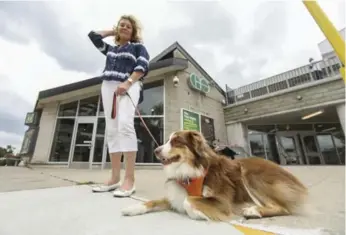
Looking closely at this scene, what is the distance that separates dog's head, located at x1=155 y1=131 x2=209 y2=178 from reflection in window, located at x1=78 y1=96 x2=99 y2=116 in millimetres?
6871

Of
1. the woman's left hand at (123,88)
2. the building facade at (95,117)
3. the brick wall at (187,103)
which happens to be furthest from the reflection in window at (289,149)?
the woman's left hand at (123,88)

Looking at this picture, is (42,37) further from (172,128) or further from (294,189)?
(294,189)

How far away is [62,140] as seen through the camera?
7406mm

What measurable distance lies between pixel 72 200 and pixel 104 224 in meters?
0.73

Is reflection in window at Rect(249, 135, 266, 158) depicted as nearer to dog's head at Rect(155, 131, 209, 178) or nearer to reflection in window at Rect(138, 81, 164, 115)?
reflection in window at Rect(138, 81, 164, 115)

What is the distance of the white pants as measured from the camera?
1921mm

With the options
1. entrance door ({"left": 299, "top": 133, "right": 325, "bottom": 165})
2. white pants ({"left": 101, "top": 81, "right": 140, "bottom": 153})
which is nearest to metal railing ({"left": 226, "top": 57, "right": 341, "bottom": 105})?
entrance door ({"left": 299, "top": 133, "right": 325, "bottom": 165})

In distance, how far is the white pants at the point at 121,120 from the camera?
6.30 ft

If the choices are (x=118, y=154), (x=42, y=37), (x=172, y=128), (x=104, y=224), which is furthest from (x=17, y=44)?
(x=104, y=224)

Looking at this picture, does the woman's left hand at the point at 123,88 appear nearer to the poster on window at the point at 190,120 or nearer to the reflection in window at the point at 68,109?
the poster on window at the point at 190,120

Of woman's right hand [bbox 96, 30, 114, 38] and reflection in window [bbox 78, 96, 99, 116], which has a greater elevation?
reflection in window [bbox 78, 96, 99, 116]

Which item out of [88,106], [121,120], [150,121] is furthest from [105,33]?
[88,106]

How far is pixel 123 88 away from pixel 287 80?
9456 mm

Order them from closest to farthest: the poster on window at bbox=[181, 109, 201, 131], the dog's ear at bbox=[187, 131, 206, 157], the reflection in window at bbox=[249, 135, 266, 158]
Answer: the dog's ear at bbox=[187, 131, 206, 157]
the poster on window at bbox=[181, 109, 201, 131]
the reflection in window at bbox=[249, 135, 266, 158]
